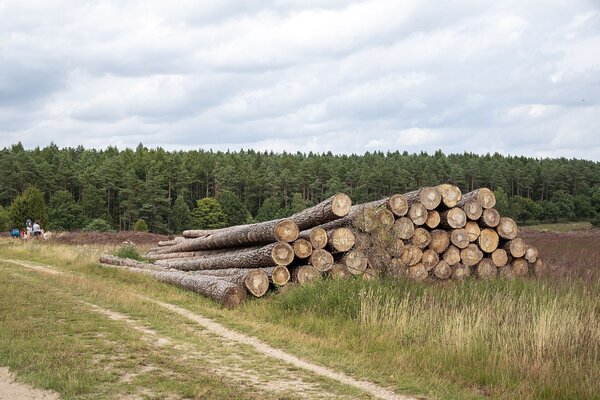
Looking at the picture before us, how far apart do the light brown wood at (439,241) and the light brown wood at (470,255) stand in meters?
0.70

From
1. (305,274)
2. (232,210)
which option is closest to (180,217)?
(232,210)

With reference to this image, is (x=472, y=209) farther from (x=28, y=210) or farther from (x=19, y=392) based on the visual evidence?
(x=28, y=210)

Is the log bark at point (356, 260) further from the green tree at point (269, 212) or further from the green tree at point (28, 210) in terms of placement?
the green tree at point (269, 212)

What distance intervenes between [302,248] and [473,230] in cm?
542

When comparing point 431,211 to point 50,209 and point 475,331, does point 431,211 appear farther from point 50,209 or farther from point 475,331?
point 50,209

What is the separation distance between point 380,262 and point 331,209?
217 cm

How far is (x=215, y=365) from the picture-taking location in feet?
26.2

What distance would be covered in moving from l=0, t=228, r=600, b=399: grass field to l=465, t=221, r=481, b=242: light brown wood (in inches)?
A: 113

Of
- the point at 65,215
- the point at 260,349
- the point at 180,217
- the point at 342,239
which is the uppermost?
the point at 65,215

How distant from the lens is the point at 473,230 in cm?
Answer: 1677

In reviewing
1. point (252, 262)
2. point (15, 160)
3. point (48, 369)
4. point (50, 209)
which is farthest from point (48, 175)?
point (48, 369)

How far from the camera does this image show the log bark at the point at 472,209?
1648 centimetres

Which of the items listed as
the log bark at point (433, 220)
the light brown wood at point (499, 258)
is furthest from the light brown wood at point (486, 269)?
the log bark at point (433, 220)

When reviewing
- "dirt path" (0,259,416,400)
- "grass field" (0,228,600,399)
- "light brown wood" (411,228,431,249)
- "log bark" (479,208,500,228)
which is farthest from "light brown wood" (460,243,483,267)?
"dirt path" (0,259,416,400)
